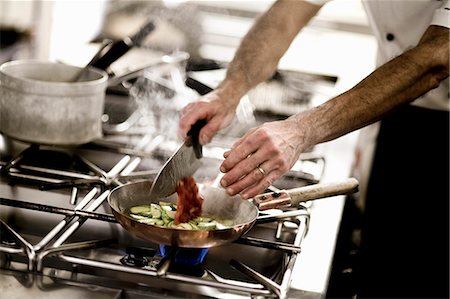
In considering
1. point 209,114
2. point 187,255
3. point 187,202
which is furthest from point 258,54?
point 187,255

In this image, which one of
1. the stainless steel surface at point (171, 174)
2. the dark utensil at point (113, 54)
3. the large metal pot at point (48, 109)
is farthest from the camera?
the dark utensil at point (113, 54)

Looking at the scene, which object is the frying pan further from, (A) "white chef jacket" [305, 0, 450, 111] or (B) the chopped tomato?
(A) "white chef jacket" [305, 0, 450, 111]

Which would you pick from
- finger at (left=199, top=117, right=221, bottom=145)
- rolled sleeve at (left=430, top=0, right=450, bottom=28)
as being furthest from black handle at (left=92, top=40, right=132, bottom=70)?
rolled sleeve at (left=430, top=0, right=450, bottom=28)

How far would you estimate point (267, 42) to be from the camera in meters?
1.72

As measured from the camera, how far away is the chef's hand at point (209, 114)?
145 centimetres

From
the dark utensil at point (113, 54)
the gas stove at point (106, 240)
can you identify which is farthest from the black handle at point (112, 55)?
the gas stove at point (106, 240)

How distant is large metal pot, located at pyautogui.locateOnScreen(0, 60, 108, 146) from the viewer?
56.8 inches

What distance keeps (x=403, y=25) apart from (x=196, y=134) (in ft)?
2.11

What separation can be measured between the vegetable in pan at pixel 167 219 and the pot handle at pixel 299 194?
0.23ft

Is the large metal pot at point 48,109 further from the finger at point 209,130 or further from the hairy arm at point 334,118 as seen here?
the hairy arm at point 334,118

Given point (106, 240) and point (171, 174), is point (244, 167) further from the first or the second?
point (106, 240)

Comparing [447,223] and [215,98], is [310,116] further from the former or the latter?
[447,223]

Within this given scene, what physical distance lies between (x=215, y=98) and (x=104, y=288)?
1.99 feet

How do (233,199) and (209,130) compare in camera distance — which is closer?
(233,199)
